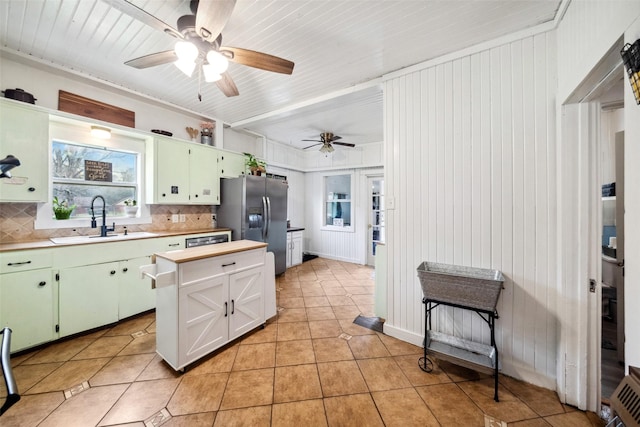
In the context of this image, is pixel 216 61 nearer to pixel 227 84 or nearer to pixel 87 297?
pixel 227 84

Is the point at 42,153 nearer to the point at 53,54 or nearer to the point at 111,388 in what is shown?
the point at 53,54

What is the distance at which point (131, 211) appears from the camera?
123 inches

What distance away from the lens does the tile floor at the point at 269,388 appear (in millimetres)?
1451

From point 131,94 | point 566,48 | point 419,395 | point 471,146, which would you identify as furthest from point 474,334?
point 131,94

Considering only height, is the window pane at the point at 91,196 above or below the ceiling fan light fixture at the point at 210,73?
below

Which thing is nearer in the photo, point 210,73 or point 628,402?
point 628,402

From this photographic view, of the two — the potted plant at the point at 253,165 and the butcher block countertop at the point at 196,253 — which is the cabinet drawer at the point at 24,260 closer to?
the butcher block countertop at the point at 196,253

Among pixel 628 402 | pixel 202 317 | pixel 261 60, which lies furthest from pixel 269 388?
pixel 261 60

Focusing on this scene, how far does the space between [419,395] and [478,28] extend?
2794 mm

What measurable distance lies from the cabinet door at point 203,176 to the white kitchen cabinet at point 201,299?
175 cm

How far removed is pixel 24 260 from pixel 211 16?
2529 mm

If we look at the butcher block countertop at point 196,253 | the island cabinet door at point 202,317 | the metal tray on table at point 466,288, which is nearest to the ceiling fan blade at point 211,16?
the butcher block countertop at point 196,253

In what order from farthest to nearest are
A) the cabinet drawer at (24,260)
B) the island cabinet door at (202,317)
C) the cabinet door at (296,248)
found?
the cabinet door at (296,248) → the cabinet drawer at (24,260) → the island cabinet door at (202,317)

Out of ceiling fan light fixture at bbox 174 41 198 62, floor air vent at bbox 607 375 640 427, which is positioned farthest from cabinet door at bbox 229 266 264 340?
floor air vent at bbox 607 375 640 427
